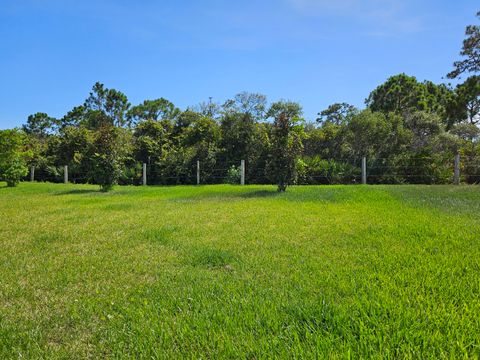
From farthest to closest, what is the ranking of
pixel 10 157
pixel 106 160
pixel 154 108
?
1. pixel 154 108
2. pixel 10 157
3. pixel 106 160

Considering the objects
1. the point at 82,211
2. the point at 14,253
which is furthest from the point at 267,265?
the point at 82,211

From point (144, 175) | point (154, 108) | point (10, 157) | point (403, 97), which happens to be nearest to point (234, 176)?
point (144, 175)

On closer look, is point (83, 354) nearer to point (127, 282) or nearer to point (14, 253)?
point (127, 282)

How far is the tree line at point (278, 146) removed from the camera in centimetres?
1359

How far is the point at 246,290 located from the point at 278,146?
29.1 feet

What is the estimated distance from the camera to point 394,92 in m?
26.4

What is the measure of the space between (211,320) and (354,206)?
573 cm

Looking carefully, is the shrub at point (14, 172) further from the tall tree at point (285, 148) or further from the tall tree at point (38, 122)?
the tall tree at point (38, 122)

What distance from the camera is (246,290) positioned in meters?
2.68

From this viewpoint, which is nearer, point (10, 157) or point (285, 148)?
point (285, 148)

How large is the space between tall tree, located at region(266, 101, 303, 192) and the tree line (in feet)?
0.11

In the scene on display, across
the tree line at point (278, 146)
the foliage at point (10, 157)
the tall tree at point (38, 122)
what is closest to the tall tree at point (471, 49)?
the tree line at point (278, 146)

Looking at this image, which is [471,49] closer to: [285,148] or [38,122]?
[285,148]

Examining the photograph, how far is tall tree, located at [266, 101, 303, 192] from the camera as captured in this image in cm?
1109
